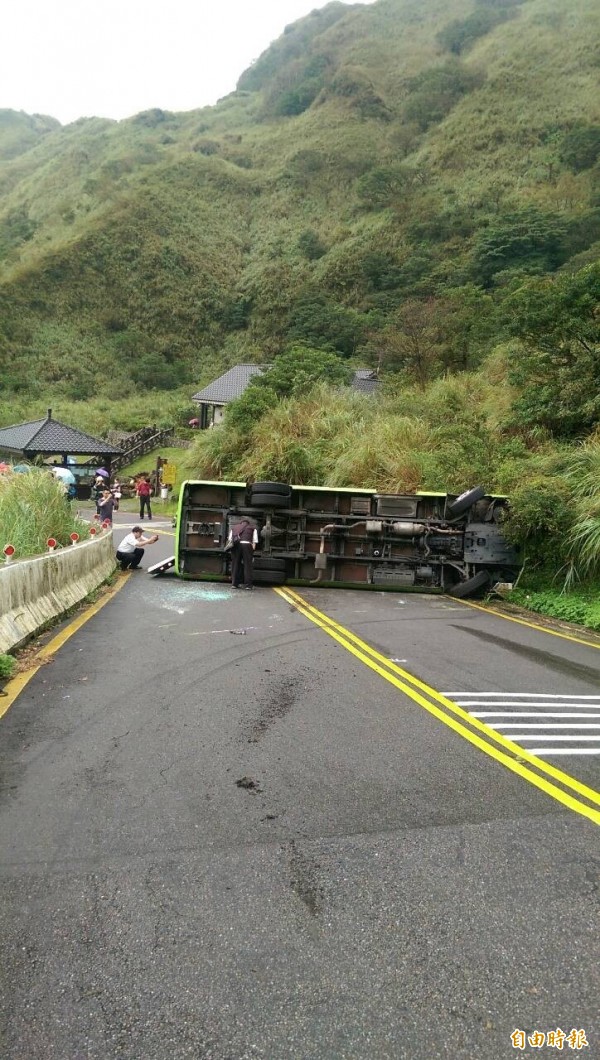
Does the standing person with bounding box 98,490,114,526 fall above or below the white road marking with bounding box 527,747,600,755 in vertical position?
above

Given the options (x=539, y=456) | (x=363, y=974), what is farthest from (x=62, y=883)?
(x=539, y=456)

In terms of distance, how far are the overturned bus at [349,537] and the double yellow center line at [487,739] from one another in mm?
5761

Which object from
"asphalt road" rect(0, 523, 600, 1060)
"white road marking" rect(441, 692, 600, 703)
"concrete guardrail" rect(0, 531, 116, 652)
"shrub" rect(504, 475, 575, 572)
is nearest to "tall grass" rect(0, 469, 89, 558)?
"concrete guardrail" rect(0, 531, 116, 652)

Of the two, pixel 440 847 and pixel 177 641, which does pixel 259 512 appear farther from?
pixel 440 847

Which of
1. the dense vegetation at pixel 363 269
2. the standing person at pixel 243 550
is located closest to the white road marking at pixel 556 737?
the dense vegetation at pixel 363 269

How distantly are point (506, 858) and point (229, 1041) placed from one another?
171 cm

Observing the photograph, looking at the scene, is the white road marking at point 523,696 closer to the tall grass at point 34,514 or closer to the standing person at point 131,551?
the tall grass at point 34,514

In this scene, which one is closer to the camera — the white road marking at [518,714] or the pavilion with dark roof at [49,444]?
the white road marking at [518,714]

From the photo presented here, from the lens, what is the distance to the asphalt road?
7.47ft

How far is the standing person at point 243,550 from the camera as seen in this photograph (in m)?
13.6

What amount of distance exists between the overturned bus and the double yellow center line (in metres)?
5.76

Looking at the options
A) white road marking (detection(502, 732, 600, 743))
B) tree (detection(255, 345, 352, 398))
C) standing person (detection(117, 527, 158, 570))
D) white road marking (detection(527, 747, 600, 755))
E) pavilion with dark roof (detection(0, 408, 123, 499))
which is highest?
tree (detection(255, 345, 352, 398))

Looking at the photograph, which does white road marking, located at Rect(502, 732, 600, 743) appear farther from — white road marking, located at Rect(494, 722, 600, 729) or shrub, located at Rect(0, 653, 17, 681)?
shrub, located at Rect(0, 653, 17, 681)

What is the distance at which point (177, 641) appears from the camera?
8.36 metres
